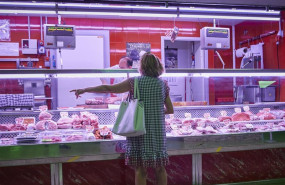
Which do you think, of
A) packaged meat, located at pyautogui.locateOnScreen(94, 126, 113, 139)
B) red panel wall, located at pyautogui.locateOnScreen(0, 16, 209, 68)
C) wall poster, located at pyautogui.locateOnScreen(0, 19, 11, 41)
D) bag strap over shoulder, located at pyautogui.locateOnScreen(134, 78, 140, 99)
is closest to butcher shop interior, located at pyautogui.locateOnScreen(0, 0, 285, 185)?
packaged meat, located at pyautogui.locateOnScreen(94, 126, 113, 139)

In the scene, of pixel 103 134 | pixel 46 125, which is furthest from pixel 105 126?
pixel 46 125

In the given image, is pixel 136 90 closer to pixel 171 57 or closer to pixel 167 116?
pixel 167 116

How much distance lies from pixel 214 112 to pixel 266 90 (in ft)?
5.05

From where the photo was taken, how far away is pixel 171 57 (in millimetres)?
9711

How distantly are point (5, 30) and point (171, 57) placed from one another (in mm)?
5394

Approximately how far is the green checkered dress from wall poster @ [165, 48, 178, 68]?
7057 millimetres

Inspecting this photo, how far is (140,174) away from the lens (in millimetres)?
2633

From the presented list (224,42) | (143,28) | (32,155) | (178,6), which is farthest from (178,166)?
(143,28)

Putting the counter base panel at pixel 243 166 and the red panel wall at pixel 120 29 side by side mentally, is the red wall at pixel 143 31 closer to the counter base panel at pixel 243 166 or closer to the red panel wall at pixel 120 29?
the red panel wall at pixel 120 29

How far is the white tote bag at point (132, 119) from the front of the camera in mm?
2445

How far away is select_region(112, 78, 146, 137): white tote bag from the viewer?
8.02 ft

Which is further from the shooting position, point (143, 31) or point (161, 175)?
point (143, 31)

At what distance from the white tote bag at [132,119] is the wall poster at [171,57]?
23.6 ft

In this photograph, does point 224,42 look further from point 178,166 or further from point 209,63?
point 178,166
